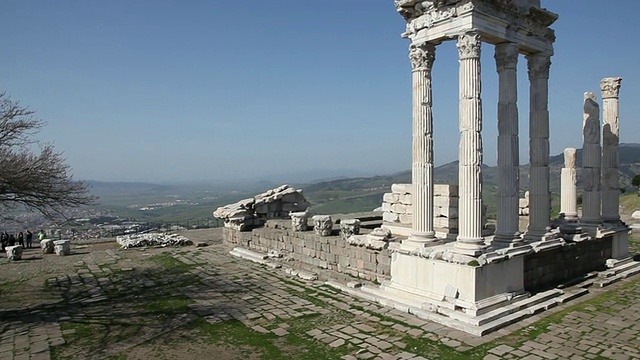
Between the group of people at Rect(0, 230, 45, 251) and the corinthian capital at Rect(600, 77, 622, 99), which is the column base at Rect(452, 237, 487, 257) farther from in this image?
the group of people at Rect(0, 230, 45, 251)

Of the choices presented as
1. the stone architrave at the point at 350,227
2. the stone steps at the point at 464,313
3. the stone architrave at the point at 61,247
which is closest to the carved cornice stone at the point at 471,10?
the stone architrave at the point at 350,227

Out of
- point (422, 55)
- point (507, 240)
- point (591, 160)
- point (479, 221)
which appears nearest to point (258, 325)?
point (479, 221)

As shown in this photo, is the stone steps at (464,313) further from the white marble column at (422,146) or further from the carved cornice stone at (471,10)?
the carved cornice stone at (471,10)

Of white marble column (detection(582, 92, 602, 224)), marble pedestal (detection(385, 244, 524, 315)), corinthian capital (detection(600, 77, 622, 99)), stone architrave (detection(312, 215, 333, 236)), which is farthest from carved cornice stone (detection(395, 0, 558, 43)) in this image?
stone architrave (detection(312, 215, 333, 236))

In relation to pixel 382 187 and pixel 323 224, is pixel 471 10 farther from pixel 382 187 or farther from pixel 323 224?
pixel 382 187

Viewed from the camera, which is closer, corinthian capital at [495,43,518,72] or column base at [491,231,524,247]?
column base at [491,231,524,247]

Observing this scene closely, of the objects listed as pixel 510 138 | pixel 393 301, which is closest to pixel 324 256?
pixel 393 301
